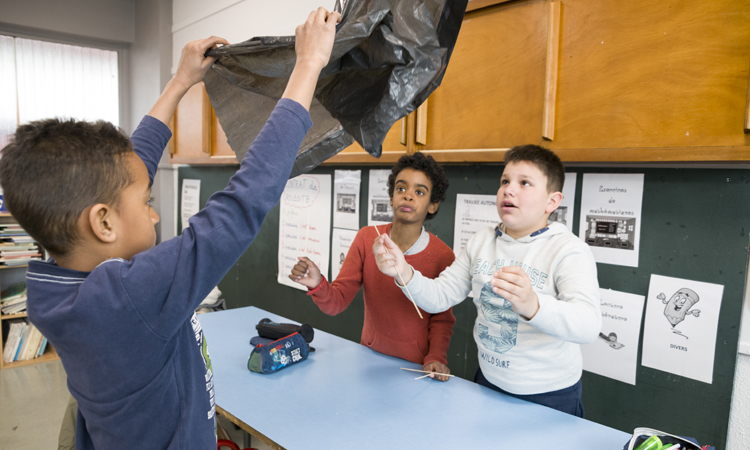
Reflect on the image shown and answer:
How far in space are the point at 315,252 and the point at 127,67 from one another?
3126 mm

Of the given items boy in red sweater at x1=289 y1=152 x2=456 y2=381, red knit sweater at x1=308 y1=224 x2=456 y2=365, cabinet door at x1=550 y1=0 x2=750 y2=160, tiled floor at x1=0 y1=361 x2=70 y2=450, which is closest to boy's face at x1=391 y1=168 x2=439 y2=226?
boy in red sweater at x1=289 y1=152 x2=456 y2=381

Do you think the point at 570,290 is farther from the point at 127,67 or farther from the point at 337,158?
the point at 127,67

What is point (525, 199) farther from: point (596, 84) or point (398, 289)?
point (398, 289)

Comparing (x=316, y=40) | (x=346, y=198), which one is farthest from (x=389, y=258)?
(x=346, y=198)

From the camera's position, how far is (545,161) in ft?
4.38

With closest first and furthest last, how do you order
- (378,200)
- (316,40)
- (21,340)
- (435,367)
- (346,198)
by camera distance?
(316,40) < (435,367) < (378,200) < (346,198) < (21,340)

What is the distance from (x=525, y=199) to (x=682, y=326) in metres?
0.82

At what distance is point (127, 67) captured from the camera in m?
4.47

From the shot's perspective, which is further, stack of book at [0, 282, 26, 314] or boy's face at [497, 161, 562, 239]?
stack of book at [0, 282, 26, 314]

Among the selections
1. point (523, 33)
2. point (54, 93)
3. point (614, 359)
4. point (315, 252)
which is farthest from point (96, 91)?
point (614, 359)

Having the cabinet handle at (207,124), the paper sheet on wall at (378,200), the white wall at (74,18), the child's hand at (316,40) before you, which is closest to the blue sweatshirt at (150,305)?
the child's hand at (316,40)

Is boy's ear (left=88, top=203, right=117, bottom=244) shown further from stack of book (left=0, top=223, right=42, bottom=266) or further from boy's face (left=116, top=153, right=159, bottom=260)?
stack of book (left=0, top=223, right=42, bottom=266)

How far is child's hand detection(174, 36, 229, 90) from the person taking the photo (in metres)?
1.10

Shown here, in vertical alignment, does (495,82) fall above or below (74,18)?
below
